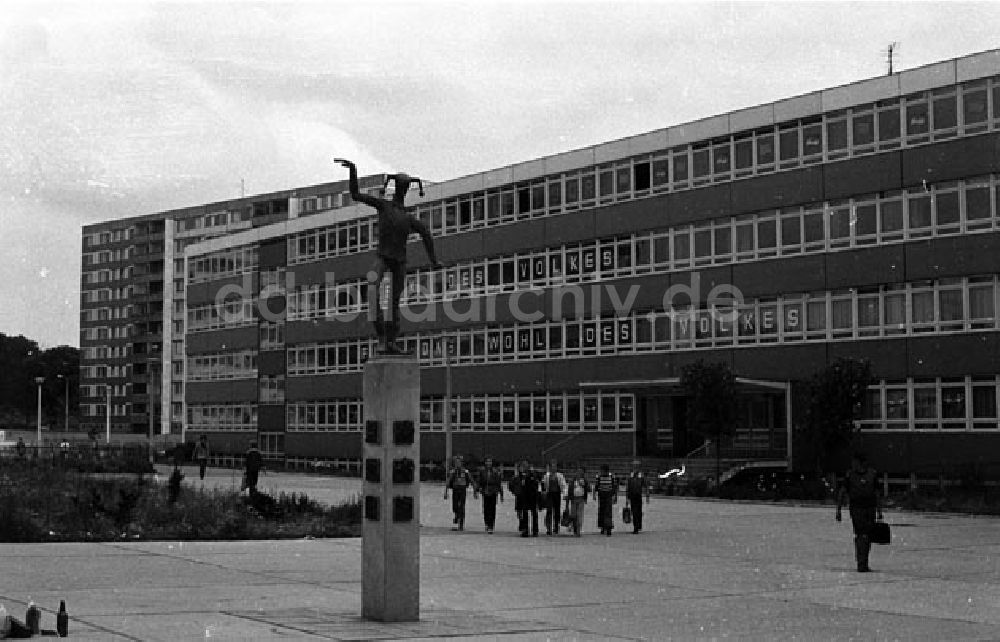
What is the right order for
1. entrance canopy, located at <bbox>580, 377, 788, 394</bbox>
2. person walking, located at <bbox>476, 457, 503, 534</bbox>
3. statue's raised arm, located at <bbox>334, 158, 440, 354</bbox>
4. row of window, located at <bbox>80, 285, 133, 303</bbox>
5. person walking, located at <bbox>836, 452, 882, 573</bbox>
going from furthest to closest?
row of window, located at <bbox>80, 285, 133, 303</bbox>, entrance canopy, located at <bbox>580, 377, 788, 394</bbox>, person walking, located at <bbox>476, 457, 503, 534</bbox>, person walking, located at <bbox>836, 452, 882, 573</bbox>, statue's raised arm, located at <bbox>334, 158, 440, 354</bbox>

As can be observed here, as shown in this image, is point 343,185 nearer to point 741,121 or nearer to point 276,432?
point 276,432

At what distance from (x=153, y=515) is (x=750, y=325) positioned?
3385cm

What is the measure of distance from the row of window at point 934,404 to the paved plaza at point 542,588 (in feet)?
59.8

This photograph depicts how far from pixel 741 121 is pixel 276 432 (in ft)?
142

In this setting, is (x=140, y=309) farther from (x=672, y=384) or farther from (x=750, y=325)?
(x=750, y=325)

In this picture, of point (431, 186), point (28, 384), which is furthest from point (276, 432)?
point (28, 384)

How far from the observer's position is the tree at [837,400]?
1879 inches

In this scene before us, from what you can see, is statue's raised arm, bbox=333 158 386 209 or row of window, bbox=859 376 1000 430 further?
row of window, bbox=859 376 1000 430

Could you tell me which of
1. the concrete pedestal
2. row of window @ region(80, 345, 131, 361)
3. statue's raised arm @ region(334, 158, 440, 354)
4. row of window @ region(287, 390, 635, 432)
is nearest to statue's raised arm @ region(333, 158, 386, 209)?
statue's raised arm @ region(334, 158, 440, 354)

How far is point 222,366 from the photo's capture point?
96562 millimetres

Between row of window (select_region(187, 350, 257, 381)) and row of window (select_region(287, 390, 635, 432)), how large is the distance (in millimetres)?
11690

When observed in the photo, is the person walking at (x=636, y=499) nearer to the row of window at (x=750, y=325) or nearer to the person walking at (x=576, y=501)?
the person walking at (x=576, y=501)

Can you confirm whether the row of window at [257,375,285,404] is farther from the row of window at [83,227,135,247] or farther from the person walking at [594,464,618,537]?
the row of window at [83,227,135,247]

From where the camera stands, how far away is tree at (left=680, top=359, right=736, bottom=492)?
51.4 m
